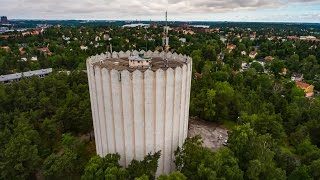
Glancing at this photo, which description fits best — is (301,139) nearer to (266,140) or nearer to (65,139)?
(266,140)

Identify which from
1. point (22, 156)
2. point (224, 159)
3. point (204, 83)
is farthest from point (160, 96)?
point (204, 83)

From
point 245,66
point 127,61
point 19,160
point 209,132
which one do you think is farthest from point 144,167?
point 245,66

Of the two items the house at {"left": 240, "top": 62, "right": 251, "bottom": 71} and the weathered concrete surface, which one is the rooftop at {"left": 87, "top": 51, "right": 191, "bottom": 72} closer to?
the weathered concrete surface

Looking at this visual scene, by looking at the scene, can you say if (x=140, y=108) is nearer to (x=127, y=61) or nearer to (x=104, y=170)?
(x=104, y=170)

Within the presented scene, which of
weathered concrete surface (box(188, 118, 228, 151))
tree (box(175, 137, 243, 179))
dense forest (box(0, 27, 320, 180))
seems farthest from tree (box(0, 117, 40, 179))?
weathered concrete surface (box(188, 118, 228, 151))

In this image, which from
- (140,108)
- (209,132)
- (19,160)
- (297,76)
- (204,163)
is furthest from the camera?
(297,76)

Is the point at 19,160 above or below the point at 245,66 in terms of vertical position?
above
